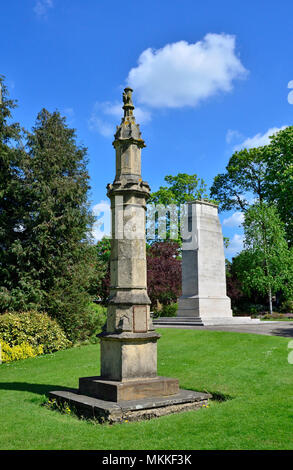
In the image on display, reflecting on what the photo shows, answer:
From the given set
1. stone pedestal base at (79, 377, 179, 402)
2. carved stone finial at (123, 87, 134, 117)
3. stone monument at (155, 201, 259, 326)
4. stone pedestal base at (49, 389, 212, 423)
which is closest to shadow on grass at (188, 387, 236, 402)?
stone pedestal base at (49, 389, 212, 423)

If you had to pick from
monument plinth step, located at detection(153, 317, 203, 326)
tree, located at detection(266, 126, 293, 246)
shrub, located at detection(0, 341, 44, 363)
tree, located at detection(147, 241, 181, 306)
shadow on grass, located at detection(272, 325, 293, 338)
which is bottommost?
shrub, located at detection(0, 341, 44, 363)

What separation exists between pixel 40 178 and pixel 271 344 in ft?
43.0

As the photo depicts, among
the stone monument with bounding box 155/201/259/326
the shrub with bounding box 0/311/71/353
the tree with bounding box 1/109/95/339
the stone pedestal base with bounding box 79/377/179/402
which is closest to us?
the stone pedestal base with bounding box 79/377/179/402

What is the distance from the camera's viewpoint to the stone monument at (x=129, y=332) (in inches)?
282

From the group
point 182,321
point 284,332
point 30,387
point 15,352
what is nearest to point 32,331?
point 15,352

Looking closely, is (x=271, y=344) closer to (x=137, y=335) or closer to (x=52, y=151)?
(x=137, y=335)

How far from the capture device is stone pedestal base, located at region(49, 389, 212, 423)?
6.59 m

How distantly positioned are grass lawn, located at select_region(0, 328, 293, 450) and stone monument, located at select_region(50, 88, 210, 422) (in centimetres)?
45

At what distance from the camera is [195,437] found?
214 inches

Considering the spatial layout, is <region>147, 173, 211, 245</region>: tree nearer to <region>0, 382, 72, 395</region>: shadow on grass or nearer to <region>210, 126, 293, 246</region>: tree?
<region>210, 126, 293, 246</region>: tree

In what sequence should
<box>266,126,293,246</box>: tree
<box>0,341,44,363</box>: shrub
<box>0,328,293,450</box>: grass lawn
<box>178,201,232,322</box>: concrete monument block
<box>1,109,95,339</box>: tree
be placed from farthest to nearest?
<box>266,126,293,246</box>: tree < <box>178,201,232,322</box>: concrete monument block < <box>1,109,95,339</box>: tree < <box>0,341,44,363</box>: shrub < <box>0,328,293,450</box>: grass lawn

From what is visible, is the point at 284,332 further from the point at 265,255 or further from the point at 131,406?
the point at 265,255
